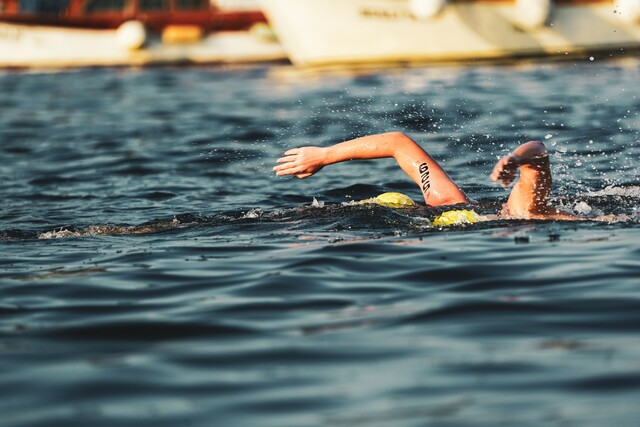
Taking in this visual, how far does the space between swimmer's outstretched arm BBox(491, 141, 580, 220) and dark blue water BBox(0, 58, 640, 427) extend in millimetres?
185

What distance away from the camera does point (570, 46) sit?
1108 inches

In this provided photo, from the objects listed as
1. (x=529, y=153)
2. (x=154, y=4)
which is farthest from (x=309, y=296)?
(x=154, y=4)

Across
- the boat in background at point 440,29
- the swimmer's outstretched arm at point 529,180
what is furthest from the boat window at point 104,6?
the swimmer's outstretched arm at point 529,180

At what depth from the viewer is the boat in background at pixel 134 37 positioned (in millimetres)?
34188

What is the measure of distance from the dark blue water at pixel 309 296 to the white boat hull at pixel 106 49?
20059mm

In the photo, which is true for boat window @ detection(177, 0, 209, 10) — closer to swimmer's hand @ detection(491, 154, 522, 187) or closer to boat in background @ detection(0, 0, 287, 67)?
boat in background @ detection(0, 0, 287, 67)

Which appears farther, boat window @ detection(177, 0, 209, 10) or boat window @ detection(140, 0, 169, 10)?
boat window @ detection(177, 0, 209, 10)

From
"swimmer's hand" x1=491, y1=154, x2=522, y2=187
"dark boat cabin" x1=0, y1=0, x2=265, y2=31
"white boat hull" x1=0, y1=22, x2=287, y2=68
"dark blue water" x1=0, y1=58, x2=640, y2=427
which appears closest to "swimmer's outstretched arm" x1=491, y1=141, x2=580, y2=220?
"swimmer's hand" x1=491, y1=154, x2=522, y2=187

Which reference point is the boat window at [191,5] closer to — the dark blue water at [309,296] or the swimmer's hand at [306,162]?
the dark blue water at [309,296]

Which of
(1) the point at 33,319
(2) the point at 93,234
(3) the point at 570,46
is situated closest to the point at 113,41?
(3) the point at 570,46

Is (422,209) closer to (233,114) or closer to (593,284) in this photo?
(593,284)

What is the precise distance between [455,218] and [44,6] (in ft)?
104

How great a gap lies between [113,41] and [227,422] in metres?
31.7

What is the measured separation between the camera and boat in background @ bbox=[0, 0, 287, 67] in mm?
34188
